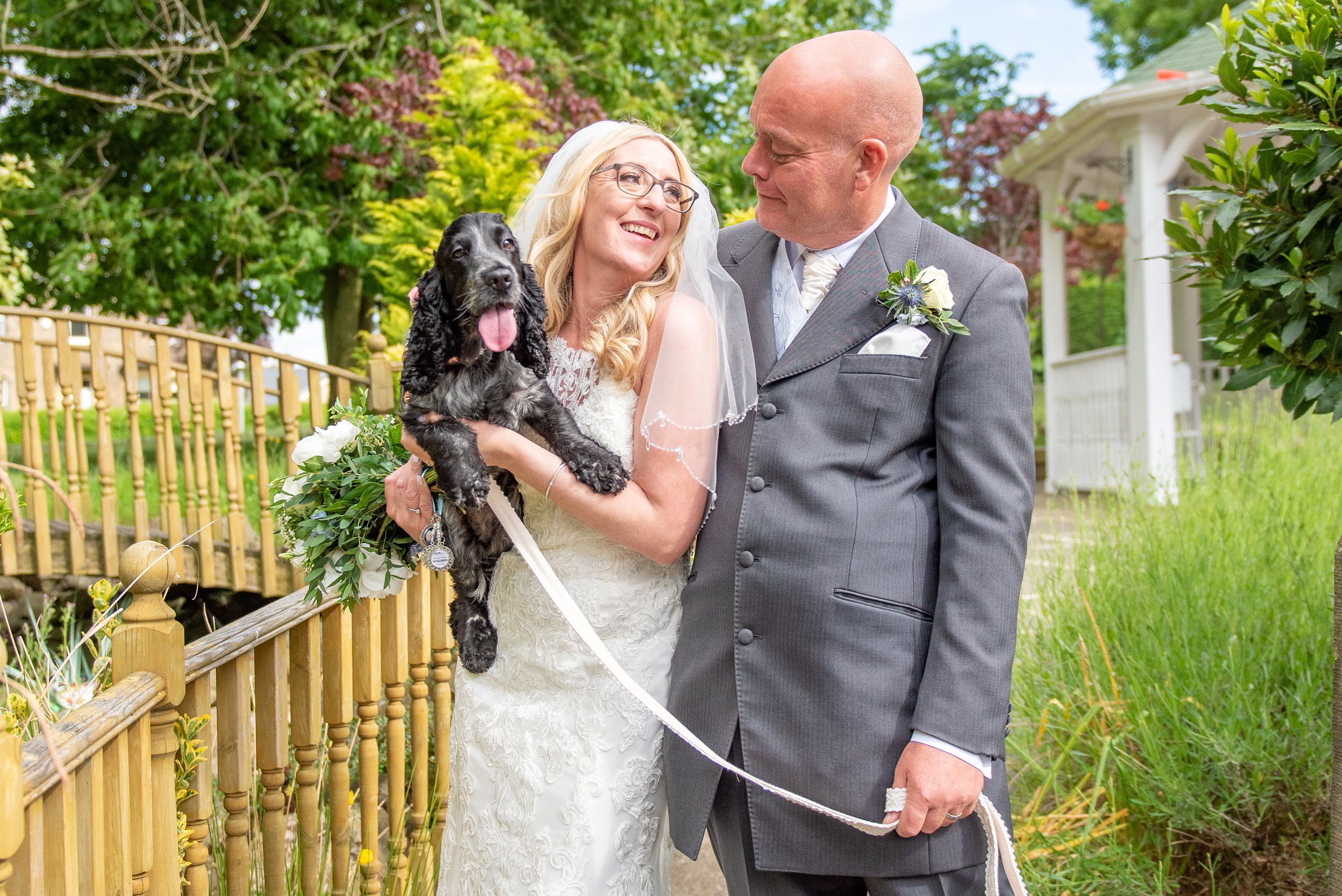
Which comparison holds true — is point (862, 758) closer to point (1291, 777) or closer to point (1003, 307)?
point (1003, 307)

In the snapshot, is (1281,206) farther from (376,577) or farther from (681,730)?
(376,577)

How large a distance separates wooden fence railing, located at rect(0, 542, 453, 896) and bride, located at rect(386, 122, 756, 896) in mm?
601

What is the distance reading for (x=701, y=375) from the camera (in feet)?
6.71

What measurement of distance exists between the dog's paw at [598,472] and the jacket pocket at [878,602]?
489 millimetres

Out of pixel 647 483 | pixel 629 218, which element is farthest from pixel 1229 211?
pixel 647 483

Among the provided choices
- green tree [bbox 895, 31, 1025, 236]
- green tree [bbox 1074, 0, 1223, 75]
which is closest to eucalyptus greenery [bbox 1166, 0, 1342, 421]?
green tree [bbox 895, 31, 1025, 236]

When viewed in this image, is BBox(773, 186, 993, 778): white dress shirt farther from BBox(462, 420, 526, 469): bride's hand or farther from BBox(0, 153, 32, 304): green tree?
BBox(0, 153, 32, 304): green tree

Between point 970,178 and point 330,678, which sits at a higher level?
point 970,178

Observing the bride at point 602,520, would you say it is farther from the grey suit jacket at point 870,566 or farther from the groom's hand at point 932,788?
the groom's hand at point 932,788

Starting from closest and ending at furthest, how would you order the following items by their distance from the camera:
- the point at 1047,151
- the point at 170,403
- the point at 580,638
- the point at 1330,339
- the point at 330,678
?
the point at 580,638
the point at 1330,339
the point at 330,678
the point at 170,403
the point at 1047,151

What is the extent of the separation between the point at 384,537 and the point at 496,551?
0.26 meters

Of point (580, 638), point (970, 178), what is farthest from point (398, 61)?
point (970, 178)

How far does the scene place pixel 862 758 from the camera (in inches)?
74.8

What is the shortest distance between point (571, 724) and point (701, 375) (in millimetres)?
806
